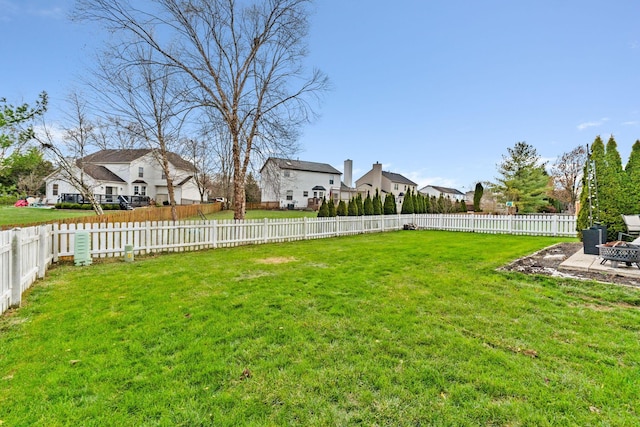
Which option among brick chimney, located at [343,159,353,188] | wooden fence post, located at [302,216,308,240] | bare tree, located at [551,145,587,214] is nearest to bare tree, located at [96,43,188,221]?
wooden fence post, located at [302,216,308,240]

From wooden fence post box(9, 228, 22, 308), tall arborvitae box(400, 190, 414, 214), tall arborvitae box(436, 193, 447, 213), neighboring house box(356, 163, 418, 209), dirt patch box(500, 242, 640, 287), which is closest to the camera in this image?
wooden fence post box(9, 228, 22, 308)

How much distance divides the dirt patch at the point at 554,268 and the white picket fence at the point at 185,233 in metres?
7.36

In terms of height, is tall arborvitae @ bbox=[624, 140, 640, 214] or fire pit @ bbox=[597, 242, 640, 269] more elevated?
tall arborvitae @ bbox=[624, 140, 640, 214]

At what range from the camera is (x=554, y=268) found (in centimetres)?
623

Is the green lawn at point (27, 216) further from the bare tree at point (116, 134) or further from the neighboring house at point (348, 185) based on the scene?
the neighboring house at point (348, 185)

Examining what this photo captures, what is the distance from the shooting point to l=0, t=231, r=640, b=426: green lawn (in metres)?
2.13

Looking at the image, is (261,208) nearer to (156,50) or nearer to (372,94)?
(372,94)

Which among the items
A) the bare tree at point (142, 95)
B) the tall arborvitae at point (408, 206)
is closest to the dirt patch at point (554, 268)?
the bare tree at point (142, 95)

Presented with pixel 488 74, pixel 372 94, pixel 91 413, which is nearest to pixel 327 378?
pixel 91 413

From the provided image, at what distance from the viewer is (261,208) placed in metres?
40.5

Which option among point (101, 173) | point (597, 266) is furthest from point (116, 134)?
point (101, 173)

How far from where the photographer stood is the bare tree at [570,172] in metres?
34.3

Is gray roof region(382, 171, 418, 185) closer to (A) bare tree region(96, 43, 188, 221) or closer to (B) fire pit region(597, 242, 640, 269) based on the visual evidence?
(A) bare tree region(96, 43, 188, 221)

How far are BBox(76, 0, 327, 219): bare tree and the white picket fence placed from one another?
239 cm
